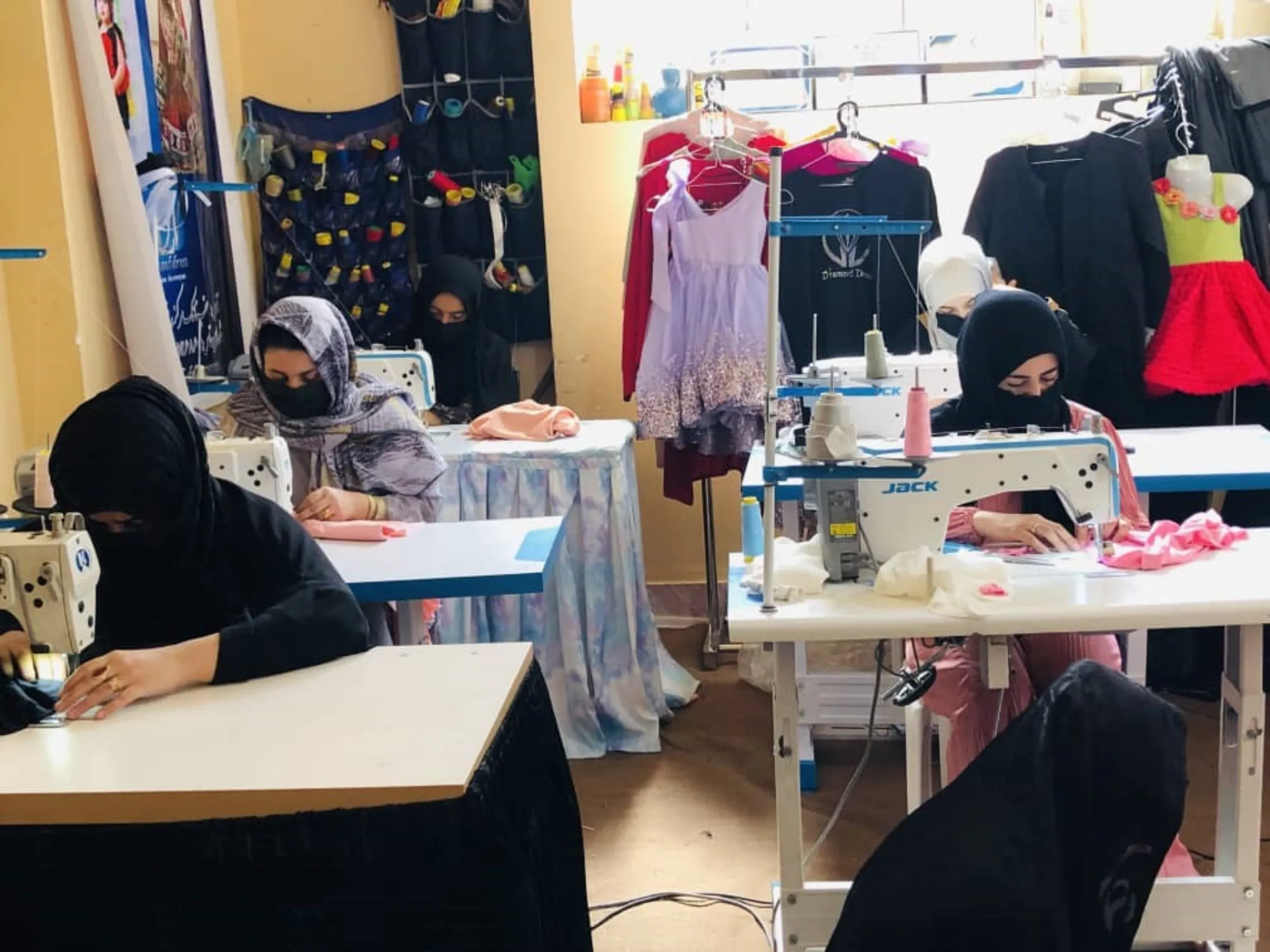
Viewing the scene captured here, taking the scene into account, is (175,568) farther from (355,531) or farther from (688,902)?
(688,902)

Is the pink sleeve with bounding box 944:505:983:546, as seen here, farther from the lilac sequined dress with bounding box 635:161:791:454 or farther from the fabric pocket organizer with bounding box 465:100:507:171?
the fabric pocket organizer with bounding box 465:100:507:171

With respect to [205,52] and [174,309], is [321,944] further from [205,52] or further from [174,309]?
[205,52]

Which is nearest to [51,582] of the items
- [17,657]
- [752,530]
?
[17,657]

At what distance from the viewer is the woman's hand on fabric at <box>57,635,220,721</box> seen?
5.36 ft

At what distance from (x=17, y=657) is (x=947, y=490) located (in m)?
1.34

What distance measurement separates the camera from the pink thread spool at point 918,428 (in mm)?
2092

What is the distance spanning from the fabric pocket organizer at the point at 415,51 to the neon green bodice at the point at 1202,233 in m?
2.16

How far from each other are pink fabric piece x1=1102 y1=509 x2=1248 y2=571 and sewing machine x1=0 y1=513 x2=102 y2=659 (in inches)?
59.0

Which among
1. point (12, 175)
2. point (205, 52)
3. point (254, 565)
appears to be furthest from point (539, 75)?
point (254, 565)

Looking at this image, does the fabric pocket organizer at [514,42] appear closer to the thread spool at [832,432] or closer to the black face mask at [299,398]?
the black face mask at [299,398]

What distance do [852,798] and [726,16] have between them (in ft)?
8.25

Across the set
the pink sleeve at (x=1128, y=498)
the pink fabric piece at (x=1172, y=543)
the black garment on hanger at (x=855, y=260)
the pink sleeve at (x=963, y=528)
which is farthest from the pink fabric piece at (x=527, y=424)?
the pink fabric piece at (x=1172, y=543)

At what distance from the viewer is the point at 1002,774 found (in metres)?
1.43

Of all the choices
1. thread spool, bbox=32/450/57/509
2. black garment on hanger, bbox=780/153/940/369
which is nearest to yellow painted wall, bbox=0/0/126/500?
thread spool, bbox=32/450/57/509
